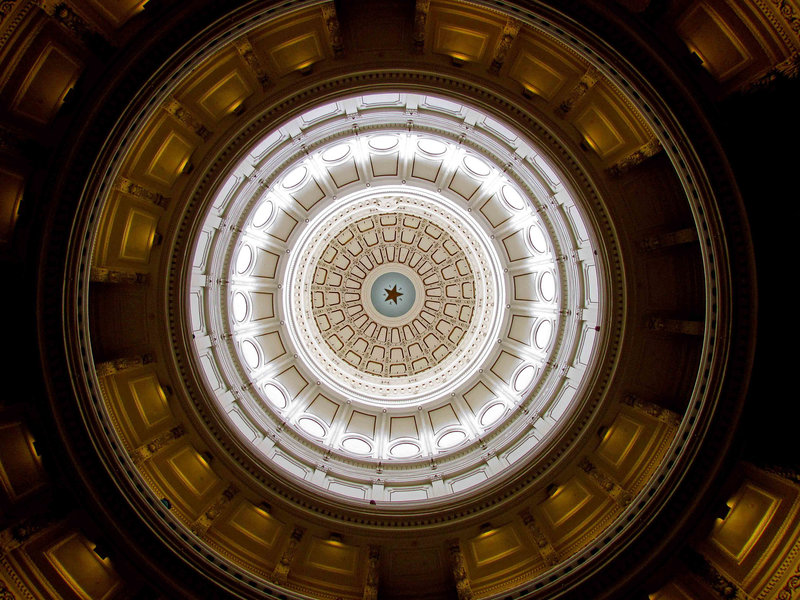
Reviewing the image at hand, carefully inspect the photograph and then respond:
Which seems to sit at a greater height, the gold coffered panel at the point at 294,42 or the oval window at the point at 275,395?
the gold coffered panel at the point at 294,42

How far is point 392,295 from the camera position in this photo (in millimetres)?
24234

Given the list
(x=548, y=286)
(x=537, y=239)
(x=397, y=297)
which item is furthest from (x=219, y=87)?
(x=397, y=297)

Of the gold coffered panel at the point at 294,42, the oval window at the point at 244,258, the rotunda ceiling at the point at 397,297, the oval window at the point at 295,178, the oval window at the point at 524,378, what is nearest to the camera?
the gold coffered panel at the point at 294,42

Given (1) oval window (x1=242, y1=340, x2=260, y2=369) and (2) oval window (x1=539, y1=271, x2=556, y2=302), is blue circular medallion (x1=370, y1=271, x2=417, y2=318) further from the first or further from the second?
Result: (2) oval window (x1=539, y1=271, x2=556, y2=302)

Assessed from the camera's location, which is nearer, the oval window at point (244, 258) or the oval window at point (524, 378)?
the oval window at point (244, 258)

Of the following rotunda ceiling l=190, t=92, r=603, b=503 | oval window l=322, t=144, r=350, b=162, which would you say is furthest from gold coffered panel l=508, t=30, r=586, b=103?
oval window l=322, t=144, r=350, b=162

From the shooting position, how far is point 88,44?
9219 mm

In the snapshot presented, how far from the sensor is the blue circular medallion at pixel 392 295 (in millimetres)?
24219

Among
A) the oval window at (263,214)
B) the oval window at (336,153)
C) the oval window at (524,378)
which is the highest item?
the oval window at (336,153)

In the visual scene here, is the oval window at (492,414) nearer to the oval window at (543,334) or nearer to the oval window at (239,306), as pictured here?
the oval window at (543,334)

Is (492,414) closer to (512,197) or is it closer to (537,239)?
(537,239)

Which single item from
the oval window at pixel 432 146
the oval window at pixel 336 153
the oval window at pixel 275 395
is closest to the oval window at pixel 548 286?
the oval window at pixel 432 146

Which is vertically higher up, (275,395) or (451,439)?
(275,395)

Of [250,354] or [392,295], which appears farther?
[392,295]
